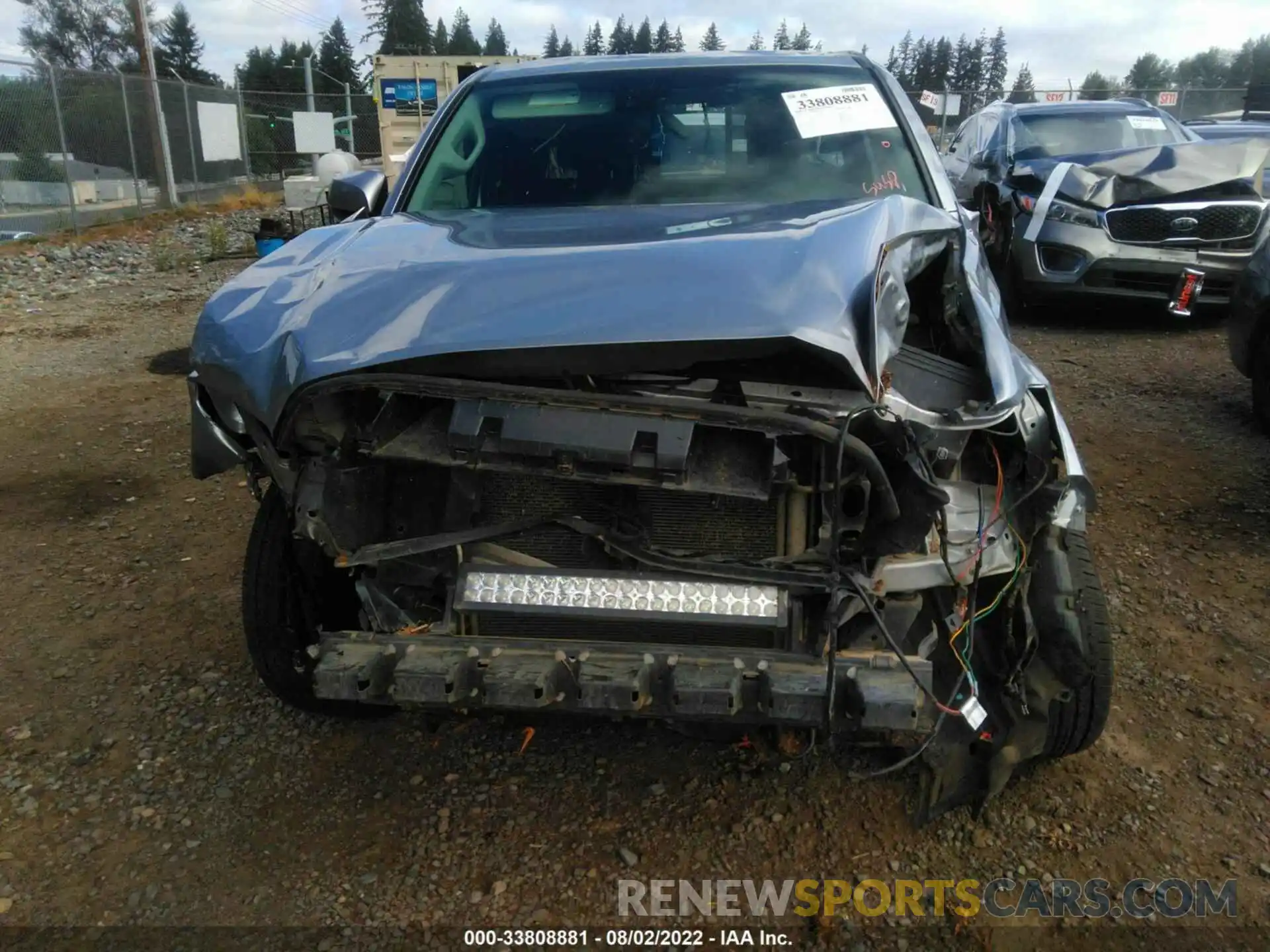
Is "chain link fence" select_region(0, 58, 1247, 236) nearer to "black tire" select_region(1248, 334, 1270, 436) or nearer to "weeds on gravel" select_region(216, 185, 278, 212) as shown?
"weeds on gravel" select_region(216, 185, 278, 212)

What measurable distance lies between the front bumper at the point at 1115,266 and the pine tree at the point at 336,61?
6144cm

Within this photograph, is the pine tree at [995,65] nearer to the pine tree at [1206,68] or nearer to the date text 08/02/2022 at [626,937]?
the pine tree at [1206,68]

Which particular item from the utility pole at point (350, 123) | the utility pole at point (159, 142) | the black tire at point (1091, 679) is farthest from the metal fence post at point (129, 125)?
the black tire at point (1091, 679)

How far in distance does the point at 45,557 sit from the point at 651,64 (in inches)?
125

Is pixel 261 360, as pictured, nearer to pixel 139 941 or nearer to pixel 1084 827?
pixel 139 941

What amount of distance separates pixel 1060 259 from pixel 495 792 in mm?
6312

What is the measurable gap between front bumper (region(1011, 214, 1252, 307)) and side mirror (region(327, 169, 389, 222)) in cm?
531

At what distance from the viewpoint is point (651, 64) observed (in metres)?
3.66

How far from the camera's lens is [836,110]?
340cm

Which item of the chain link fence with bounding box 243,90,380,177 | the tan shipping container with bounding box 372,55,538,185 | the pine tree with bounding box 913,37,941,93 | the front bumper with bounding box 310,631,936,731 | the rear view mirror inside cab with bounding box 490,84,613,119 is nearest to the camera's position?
the front bumper with bounding box 310,631,936,731

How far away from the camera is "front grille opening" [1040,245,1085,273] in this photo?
7.06m

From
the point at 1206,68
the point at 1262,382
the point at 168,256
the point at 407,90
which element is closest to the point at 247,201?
the point at 407,90

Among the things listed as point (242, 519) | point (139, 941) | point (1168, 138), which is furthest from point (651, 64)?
point (1168, 138)

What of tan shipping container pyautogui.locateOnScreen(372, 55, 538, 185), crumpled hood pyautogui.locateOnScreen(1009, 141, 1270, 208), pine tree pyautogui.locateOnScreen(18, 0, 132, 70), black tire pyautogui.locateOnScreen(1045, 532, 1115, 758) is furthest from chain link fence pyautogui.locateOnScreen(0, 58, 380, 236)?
pine tree pyautogui.locateOnScreen(18, 0, 132, 70)
